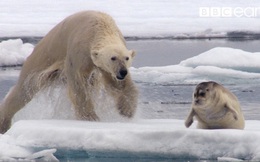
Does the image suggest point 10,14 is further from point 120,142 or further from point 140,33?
point 120,142

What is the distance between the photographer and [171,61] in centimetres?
1369

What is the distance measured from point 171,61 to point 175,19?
6602 mm

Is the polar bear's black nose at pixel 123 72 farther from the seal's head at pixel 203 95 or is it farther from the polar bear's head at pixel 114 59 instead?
the seal's head at pixel 203 95

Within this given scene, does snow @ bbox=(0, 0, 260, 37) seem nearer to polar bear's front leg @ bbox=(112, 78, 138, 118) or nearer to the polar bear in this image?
the polar bear

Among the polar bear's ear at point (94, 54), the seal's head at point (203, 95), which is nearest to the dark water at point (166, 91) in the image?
the seal's head at point (203, 95)

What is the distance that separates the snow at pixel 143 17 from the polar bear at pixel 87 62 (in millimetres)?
10509

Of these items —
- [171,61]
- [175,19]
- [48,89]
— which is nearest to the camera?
[48,89]

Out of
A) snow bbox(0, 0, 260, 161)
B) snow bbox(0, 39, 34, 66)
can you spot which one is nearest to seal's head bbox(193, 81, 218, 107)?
snow bbox(0, 0, 260, 161)

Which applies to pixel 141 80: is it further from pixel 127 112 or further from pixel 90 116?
pixel 90 116

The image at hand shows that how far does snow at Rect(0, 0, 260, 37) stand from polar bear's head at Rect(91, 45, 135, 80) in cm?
1119

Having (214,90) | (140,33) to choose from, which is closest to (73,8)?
(140,33)

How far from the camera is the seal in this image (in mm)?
5874

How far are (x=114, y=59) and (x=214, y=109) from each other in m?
0.91

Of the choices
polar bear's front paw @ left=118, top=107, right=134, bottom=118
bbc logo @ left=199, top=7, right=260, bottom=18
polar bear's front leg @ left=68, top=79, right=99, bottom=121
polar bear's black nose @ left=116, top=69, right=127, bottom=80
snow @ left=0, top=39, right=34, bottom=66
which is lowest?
bbc logo @ left=199, top=7, right=260, bottom=18
